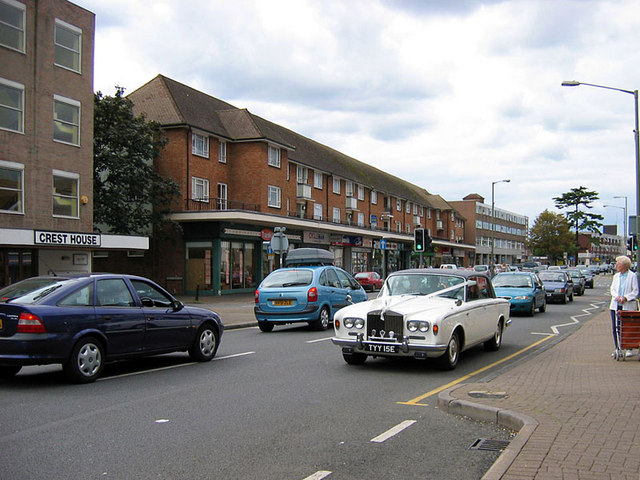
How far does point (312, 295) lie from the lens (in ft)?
51.7

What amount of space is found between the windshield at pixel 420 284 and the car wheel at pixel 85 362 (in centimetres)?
476

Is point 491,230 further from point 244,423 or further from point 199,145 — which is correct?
point 244,423

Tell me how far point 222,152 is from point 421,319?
101ft

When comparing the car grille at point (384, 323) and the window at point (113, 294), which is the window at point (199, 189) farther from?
the car grille at point (384, 323)

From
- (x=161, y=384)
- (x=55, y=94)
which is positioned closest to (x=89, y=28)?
(x=55, y=94)

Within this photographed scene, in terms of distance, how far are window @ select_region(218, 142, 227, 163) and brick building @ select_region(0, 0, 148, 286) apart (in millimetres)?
12826

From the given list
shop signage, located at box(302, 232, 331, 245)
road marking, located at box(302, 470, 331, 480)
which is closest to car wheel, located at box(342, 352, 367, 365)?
road marking, located at box(302, 470, 331, 480)

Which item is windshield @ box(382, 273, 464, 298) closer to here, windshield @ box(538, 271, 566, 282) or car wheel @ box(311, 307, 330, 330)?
car wheel @ box(311, 307, 330, 330)

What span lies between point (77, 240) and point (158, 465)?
2048cm

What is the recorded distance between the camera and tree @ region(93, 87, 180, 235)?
1273 inches

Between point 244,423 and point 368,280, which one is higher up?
point 368,280

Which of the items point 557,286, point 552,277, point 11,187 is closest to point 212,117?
point 11,187

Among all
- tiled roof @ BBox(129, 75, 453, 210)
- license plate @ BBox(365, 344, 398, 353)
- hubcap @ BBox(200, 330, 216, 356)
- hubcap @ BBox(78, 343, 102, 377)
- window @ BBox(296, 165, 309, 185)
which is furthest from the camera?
window @ BBox(296, 165, 309, 185)

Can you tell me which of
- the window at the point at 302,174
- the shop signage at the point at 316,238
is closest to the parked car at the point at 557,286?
the shop signage at the point at 316,238
